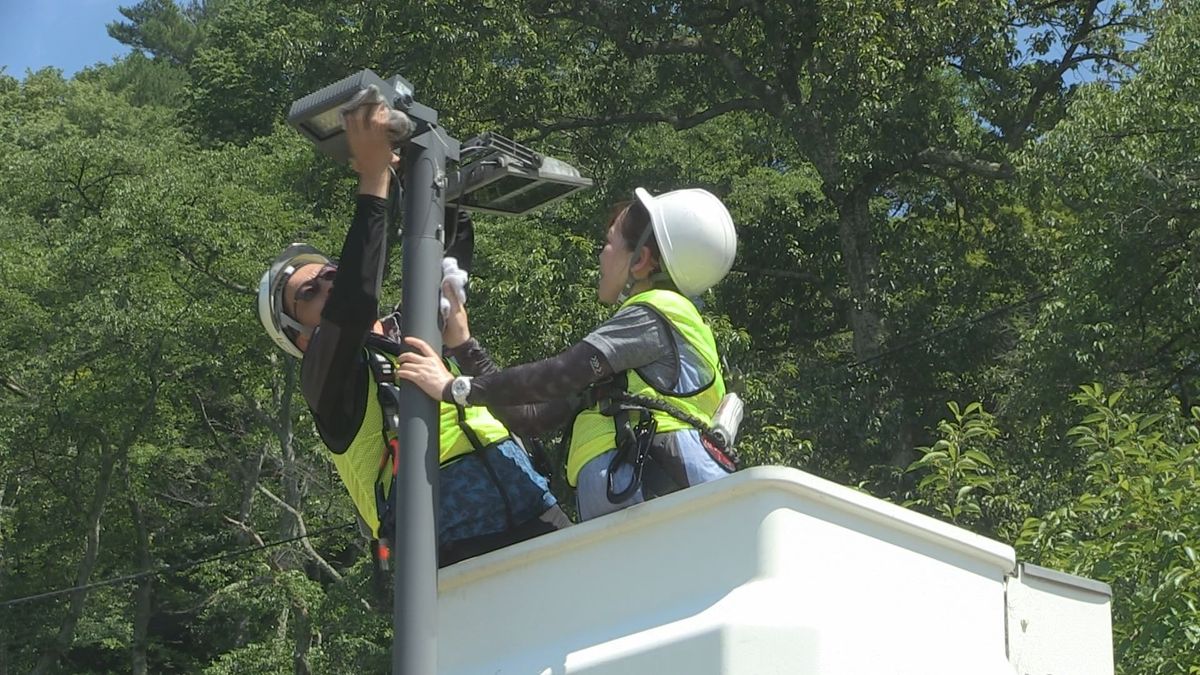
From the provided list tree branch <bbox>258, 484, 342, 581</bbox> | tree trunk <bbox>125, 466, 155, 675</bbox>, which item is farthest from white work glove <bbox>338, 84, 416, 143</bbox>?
tree trunk <bbox>125, 466, 155, 675</bbox>

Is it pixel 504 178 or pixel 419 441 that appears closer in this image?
pixel 419 441

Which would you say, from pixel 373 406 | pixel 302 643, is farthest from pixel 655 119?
pixel 373 406

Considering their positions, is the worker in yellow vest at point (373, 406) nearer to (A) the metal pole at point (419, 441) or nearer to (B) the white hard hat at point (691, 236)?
(A) the metal pole at point (419, 441)

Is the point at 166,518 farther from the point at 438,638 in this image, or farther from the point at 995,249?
the point at 438,638

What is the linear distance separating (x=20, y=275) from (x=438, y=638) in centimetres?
2487

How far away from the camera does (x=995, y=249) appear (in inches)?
888

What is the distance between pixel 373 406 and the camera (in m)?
4.38

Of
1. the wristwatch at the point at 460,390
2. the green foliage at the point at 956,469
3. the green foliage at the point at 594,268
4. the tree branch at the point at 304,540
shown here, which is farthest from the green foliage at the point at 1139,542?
the tree branch at the point at 304,540

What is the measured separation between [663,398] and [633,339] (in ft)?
0.66

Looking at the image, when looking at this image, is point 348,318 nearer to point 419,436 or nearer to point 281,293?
point 419,436

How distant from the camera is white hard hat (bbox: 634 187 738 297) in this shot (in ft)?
14.1

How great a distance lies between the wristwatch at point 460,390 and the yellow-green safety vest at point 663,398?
42 cm

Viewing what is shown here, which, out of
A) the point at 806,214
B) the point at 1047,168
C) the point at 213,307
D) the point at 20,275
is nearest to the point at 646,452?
the point at 1047,168

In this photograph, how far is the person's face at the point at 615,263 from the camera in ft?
14.4
